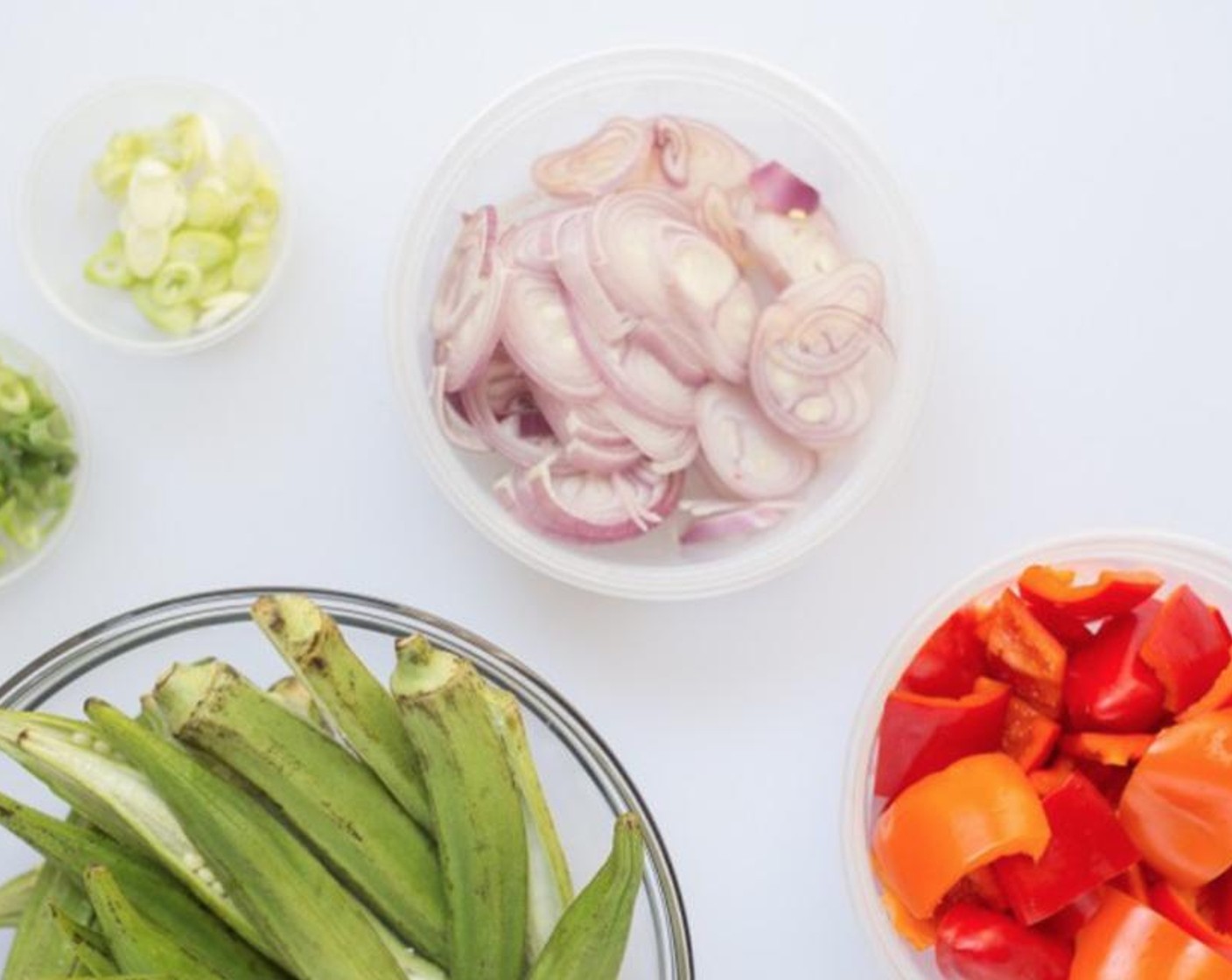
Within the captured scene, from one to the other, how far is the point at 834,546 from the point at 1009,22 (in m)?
0.55

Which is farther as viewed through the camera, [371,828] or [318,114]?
[318,114]

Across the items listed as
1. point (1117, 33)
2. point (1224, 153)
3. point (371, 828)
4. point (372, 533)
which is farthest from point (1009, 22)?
point (371, 828)

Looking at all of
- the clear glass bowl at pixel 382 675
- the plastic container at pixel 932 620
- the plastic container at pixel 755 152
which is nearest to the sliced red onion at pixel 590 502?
the plastic container at pixel 755 152

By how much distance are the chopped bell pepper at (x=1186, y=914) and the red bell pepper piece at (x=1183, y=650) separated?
16cm

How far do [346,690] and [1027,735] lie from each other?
62 centimetres

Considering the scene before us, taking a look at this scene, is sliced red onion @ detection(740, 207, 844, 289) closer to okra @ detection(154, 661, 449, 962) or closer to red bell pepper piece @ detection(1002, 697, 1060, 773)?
red bell pepper piece @ detection(1002, 697, 1060, 773)

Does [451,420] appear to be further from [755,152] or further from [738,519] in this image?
[755,152]

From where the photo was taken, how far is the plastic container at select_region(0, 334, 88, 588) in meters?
1.87

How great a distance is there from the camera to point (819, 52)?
1916 mm

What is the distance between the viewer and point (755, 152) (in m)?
1.90

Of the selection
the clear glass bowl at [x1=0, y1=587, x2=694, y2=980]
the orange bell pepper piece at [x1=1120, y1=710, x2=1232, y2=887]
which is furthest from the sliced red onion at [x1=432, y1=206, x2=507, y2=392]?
the orange bell pepper piece at [x1=1120, y1=710, x2=1232, y2=887]

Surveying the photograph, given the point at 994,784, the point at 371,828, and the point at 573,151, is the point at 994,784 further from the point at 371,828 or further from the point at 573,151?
the point at 573,151

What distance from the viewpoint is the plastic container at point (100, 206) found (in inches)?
73.8

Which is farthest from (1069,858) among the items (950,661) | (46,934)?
(46,934)
